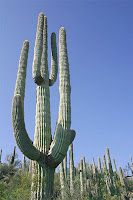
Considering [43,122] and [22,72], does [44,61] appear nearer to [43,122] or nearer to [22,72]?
[22,72]

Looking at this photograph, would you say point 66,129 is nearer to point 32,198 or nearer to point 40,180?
point 40,180

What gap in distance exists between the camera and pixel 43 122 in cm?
603

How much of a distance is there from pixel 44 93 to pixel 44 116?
Answer: 766 millimetres

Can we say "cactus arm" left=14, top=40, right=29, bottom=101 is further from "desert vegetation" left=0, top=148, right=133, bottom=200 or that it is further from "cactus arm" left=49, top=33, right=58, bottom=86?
"desert vegetation" left=0, top=148, right=133, bottom=200

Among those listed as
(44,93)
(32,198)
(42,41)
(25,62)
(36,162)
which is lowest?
(32,198)

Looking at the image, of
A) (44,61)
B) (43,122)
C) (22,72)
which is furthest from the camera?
(44,61)

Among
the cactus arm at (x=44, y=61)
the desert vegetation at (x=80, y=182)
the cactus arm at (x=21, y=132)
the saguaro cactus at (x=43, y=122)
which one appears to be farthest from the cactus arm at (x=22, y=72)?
the desert vegetation at (x=80, y=182)

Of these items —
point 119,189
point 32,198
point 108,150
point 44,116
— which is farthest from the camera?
point 108,150

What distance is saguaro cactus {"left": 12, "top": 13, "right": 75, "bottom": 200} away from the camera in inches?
209

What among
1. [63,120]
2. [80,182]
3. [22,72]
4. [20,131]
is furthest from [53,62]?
[80,182]

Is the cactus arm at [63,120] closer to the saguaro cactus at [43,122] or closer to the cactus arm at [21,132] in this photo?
the saguaro cactus at [43,122]

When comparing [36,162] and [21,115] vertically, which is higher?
[21,115]

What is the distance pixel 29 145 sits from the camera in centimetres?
531

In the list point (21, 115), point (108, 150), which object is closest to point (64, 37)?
point (21, 115)
